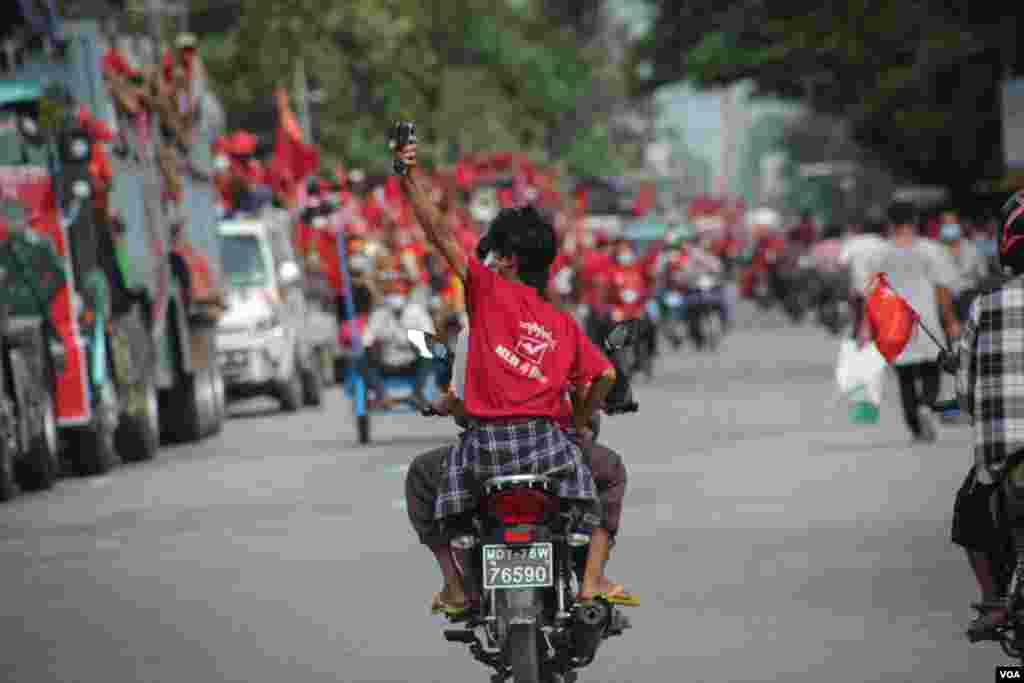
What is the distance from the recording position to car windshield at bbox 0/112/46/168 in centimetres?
2081

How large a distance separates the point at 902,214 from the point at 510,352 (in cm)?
1225

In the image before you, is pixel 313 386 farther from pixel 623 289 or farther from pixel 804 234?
pixel 804 234

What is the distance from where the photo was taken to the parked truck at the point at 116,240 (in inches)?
825

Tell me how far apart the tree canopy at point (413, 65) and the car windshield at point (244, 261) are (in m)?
32.0

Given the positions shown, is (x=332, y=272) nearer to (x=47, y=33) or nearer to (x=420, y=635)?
(x=47, y=33)

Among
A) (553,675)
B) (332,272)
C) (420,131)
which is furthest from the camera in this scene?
(420,131)

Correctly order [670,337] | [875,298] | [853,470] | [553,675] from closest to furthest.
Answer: [553,675]
[875,298]
[853,470]
[670,337]

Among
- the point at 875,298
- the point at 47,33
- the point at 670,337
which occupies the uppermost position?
the point at 47,33

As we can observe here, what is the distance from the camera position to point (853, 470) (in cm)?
1900

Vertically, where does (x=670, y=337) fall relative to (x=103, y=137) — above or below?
below

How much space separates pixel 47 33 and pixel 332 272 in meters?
8.71

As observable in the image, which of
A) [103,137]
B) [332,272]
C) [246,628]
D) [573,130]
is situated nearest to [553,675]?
[246,628]

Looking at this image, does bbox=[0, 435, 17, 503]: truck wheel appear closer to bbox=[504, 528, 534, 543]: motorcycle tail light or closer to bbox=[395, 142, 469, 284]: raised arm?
bbox=[395, 142, 469, 284]: raised arm

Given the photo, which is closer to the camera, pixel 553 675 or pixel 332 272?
pixel 553 675
